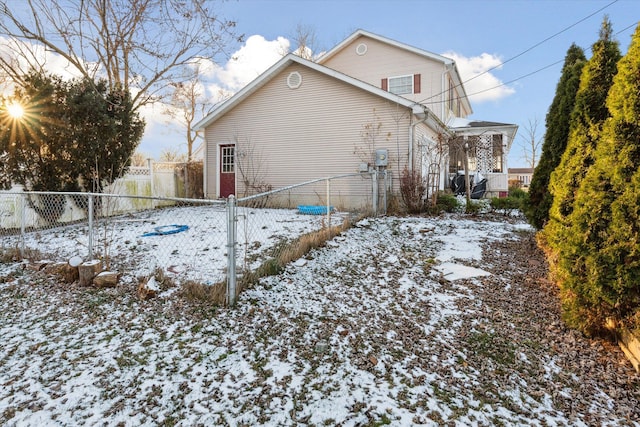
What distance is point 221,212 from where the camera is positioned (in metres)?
9.91

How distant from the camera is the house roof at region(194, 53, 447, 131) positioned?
375 inches

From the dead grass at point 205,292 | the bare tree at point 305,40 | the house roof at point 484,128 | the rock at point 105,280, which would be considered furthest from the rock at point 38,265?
the bare tree at point 305,40

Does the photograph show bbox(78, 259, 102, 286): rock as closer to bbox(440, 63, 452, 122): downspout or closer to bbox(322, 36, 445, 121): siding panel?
bbox(322, 36, 445, 121): siding panel

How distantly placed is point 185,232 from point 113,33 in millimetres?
10507

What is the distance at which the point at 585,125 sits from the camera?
4117 millimetres

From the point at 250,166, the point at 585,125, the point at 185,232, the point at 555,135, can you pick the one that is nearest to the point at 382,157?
the point at 250,166

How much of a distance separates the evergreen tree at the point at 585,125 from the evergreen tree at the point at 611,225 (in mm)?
481

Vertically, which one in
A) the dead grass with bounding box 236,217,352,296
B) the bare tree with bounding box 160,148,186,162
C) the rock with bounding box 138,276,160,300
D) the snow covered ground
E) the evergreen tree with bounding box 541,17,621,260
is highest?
the bare tree with bounding box 160,148,186,162

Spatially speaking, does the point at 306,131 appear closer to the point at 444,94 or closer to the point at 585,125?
the point at 444,94

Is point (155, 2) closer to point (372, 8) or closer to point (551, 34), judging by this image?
point (372, 8)

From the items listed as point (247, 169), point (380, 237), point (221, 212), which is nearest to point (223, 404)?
point (380, 237)

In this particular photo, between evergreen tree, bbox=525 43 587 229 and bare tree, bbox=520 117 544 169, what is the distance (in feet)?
75.8

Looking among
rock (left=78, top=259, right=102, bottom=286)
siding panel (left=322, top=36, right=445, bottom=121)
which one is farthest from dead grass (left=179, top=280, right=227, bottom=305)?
siding panel (left=322, top=36, right=445, bottom=121)

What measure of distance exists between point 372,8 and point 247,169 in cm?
676
